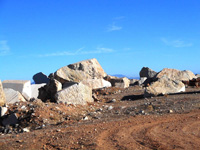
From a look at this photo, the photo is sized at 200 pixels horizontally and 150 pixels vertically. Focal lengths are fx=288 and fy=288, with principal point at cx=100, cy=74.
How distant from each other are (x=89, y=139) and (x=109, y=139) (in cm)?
43

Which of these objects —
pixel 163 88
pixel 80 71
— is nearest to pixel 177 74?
pixel 80 71

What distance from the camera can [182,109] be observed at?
376 inches

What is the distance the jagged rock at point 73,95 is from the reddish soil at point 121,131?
129 centimetres

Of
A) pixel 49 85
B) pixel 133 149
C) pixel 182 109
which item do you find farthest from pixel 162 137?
pixel 49 85

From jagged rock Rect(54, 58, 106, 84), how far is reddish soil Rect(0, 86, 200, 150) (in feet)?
36.2

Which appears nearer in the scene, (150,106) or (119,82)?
(150,106)

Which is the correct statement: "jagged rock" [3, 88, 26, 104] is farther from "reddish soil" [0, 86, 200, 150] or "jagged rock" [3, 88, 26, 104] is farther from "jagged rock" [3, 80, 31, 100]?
"reddish soil" [0, 86, 200, 150]

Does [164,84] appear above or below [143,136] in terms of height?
above

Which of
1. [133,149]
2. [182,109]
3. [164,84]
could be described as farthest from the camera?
[164,84]

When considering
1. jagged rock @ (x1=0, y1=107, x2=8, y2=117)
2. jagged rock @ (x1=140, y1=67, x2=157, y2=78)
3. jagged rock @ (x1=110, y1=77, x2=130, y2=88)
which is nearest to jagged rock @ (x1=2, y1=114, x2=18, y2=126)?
jagged rock @ (x1=0, y1=107, x2=8, y2=117)

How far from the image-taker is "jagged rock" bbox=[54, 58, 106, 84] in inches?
830

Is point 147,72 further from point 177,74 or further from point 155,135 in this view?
point 155,135

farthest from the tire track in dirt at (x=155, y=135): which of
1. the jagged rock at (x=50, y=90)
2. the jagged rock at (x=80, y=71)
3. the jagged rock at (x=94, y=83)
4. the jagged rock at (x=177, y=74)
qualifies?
the jagged rock at (x=177, y=74)

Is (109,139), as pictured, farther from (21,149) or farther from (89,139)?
(21,149)
